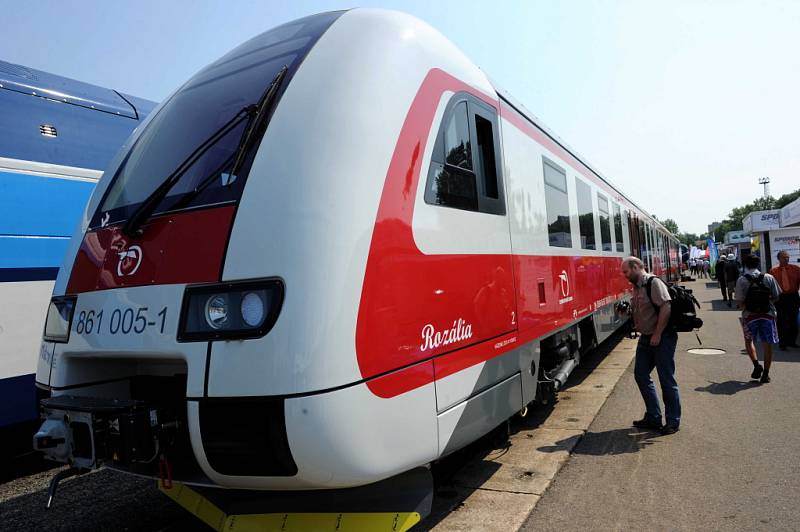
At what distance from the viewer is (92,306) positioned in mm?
2932

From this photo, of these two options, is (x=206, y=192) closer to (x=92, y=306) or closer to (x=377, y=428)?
(x=92, y=306)

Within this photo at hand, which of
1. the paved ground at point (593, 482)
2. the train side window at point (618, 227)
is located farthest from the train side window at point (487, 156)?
the train side window at point (618, 227)

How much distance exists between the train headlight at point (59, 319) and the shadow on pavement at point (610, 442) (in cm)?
362

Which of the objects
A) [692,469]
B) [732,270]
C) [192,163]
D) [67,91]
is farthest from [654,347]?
[732,270]

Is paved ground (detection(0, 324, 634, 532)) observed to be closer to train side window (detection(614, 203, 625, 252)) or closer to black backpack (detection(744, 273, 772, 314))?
black backpack (detection(744, 273, 772, 314))

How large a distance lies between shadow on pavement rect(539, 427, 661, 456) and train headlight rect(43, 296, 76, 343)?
362 centimetres

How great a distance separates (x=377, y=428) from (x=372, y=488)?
2.02 ft

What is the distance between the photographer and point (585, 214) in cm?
674

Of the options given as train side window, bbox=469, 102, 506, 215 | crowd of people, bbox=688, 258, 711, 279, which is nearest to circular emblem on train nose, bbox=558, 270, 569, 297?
train side window, bbox=469, 102, 506, 215

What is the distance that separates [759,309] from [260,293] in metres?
6.85

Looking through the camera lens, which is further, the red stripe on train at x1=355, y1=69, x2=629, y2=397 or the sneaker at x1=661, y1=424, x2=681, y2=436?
→ the sneaker at x1=661, y1=424, x2=681, y2=436

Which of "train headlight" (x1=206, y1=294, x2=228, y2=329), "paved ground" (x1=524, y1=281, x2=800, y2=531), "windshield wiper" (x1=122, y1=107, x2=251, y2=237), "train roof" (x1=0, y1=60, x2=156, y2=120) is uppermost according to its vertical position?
"train roof" (x1=0, y1=60, x2=156, y2=120)

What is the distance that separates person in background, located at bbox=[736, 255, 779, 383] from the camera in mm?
6883

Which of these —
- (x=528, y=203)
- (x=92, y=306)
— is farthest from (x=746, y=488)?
(x=92, y=306)
